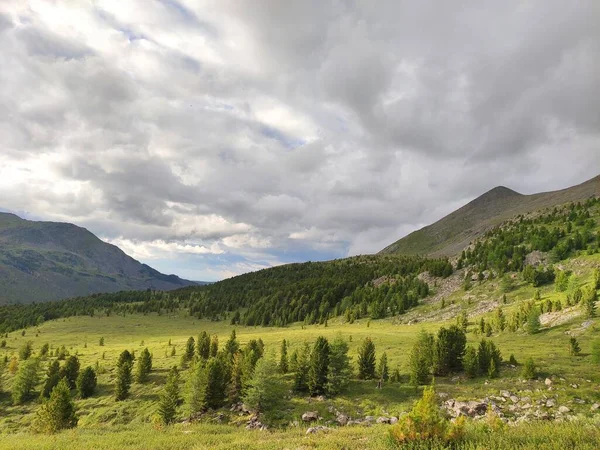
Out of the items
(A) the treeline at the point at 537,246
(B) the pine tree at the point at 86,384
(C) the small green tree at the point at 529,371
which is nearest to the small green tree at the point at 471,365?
(C) the small green tree at the point at 529,371

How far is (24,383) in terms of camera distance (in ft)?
215

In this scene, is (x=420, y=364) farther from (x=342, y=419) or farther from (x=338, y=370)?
(x=342, y=419)

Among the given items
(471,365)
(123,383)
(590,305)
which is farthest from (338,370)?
(590,305)

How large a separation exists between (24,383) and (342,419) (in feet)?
221

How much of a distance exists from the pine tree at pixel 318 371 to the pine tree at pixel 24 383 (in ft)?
197

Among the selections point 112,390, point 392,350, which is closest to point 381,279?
point 392,350

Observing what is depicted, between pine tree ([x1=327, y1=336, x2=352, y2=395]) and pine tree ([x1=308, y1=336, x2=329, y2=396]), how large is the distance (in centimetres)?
102

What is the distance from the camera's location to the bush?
52.5 feet

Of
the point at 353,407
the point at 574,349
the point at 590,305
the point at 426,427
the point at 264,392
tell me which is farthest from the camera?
the point at 590,305

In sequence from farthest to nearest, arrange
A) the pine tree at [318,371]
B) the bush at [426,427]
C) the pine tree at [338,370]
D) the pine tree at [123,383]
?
the pine tree at [123,383], the pine tree at [318,371], the pine tree at [338,370], the bush at [426,427]

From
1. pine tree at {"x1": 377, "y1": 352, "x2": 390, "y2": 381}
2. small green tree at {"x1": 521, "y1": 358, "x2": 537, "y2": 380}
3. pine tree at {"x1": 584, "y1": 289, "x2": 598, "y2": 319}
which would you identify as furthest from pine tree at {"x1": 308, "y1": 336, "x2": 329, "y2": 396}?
pine tree at {"x1": 584, "y1": 289, "x2": 598, "y2": 319}

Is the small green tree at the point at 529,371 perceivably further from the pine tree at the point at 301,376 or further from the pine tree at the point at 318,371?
the pine tree at the point at 301,376

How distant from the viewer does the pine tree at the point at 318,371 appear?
5028 centimetres

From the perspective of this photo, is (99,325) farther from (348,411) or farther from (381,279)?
(348,411)
